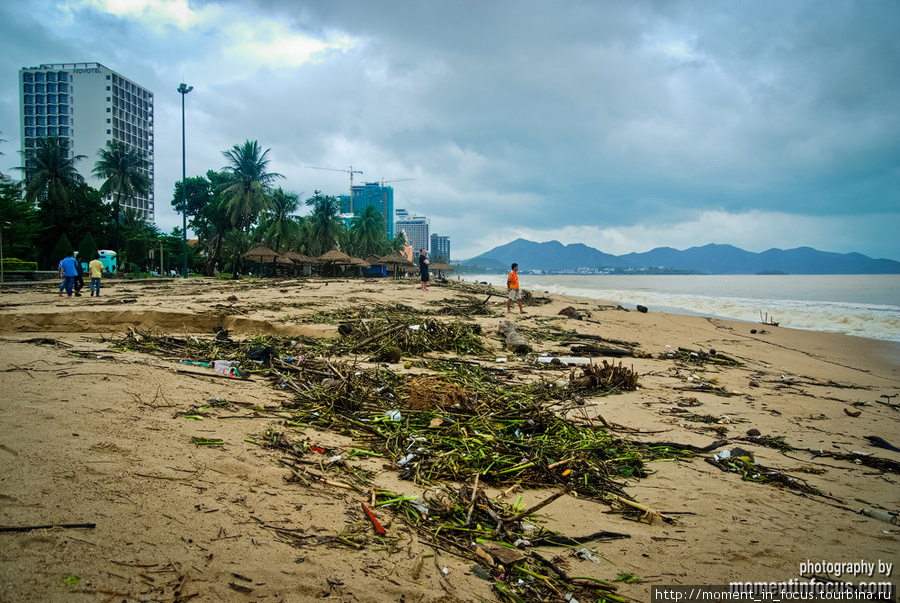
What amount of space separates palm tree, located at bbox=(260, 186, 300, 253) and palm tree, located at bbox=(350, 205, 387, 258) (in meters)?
11.2

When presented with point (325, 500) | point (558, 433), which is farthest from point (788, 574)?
point (325, 500)

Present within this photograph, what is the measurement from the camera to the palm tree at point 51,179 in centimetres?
3512

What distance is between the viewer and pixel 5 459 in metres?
2.00

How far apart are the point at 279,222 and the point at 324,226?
8.40m

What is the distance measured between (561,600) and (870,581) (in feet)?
5.28

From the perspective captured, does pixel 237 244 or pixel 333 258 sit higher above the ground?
pixel 237 244

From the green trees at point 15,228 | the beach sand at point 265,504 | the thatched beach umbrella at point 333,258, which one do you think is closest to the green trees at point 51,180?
the green trees at point 15,228

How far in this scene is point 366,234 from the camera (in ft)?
193

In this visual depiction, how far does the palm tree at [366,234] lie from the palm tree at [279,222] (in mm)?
11195

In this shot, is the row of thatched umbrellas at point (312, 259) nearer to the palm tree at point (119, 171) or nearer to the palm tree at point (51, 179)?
the palm tree at point (119, 171)

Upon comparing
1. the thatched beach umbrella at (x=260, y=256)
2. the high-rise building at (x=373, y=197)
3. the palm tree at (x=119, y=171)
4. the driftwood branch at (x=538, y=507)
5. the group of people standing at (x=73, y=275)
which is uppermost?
the high-rise building at (x=373, y=197)

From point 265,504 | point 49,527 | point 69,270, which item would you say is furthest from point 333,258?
point 49,527

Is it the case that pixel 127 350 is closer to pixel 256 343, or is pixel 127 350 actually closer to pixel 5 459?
pixel 256 343

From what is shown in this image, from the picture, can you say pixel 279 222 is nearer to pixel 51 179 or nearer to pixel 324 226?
pixel 324 226
